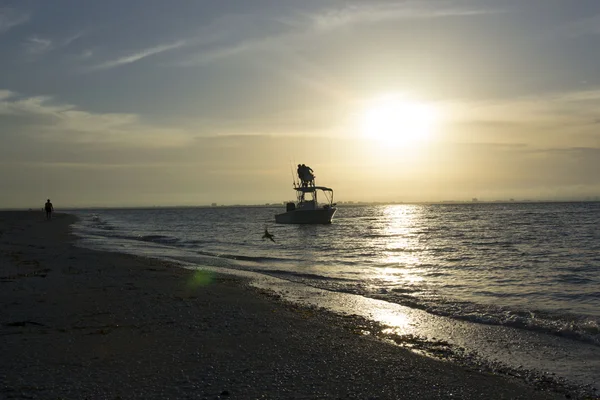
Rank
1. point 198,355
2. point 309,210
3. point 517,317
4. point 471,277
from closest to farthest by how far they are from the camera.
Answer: point 198,355
point 517,317
point 471,277
point 309,210

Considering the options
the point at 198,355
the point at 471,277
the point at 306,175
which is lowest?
the point at 471,277


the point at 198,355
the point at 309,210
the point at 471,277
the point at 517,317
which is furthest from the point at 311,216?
the point at 198,355

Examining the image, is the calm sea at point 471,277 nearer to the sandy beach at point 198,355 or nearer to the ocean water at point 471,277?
the ocean water at point 471,277

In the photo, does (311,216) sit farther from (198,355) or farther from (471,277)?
(198,355)

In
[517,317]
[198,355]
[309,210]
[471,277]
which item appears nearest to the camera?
[198,355]

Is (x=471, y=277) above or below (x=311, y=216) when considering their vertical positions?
below

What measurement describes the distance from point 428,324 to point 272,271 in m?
12.0

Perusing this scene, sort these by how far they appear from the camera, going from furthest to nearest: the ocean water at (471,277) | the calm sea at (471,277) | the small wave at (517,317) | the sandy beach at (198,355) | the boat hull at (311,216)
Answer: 1. the boat hull at (311,216)
2. the calm sea at (471,277)
3. the ocean water at (471,277)
4. the small wave at (517,317)
5. the sandy beach at (198,355)

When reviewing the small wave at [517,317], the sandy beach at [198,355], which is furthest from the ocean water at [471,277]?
the sandy beach at [198,355]

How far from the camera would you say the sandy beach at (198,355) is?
638 centimetres

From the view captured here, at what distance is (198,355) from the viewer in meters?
7.78

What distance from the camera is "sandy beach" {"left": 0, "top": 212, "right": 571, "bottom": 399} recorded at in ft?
20.9

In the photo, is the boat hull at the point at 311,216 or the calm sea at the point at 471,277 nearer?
the calm sea at the point at 471,277

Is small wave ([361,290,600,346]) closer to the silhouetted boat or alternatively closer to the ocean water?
the ocean water
